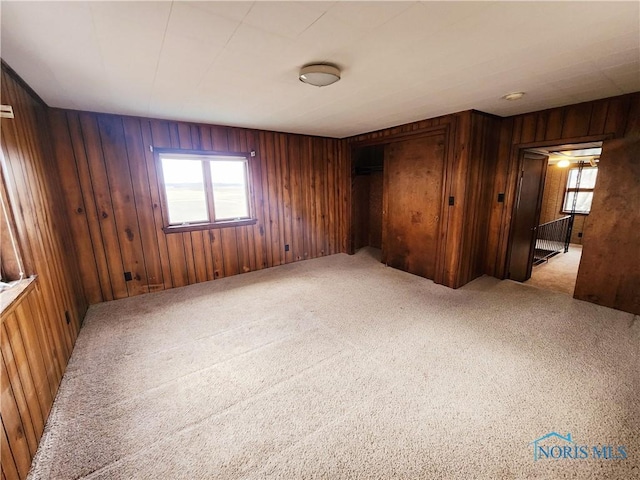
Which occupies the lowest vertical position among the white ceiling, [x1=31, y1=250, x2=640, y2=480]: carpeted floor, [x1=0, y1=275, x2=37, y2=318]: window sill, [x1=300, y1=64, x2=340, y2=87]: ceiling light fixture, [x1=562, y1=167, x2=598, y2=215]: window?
[x1=31, y1=250, x2=640, y2=480]: carpeted floor

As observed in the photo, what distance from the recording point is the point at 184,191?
3.79m

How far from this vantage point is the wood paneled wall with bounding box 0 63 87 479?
133 centimetres

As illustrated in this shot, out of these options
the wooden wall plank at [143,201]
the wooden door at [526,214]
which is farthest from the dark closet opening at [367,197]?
the wooden wall plank at [143,201]

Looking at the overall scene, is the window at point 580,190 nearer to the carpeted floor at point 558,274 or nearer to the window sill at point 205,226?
the carpeted floor at point 558,274

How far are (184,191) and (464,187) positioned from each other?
3796 mm

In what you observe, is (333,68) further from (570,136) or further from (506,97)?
(570,136)

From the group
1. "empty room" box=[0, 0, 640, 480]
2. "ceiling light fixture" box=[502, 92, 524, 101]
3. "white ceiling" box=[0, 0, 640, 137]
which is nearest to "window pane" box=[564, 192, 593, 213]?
"empty room" box=[0, 0, 640, 480]

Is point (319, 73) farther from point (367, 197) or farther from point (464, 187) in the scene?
point (367, 197)

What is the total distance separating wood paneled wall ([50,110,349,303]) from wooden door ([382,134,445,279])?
137 centimetres

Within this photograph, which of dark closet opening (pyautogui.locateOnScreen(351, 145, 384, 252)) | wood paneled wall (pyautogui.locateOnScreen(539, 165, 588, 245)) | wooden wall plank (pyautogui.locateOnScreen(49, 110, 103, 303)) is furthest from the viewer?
wood paneled wall (pyautogui.locateOnScreen(539, 165, 588, 245))

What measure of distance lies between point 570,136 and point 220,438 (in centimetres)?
443

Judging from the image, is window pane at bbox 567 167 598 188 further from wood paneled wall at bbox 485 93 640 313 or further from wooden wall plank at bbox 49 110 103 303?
wooden wall plank at bbox 49 110 103 303

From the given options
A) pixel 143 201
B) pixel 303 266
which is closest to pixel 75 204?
pixel 143 201

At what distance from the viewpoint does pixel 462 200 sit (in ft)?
11.2
